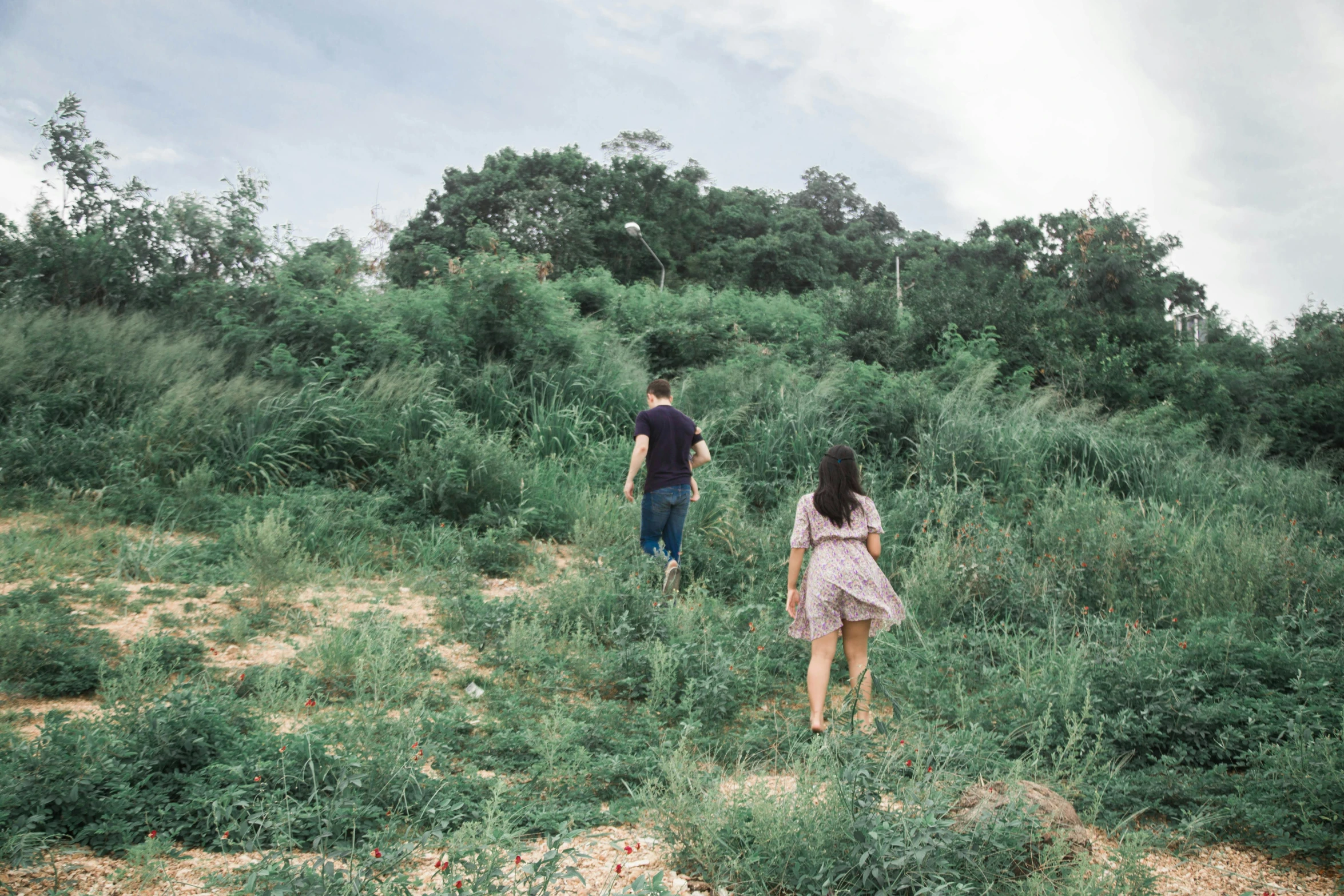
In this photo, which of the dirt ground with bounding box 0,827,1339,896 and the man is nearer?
the dirt ground with bounding box 0,827,1339,896

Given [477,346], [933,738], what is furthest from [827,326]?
[933,738]

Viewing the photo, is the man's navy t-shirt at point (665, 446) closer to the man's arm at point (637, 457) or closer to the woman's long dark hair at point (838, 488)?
the man's arm at point (637, 457)

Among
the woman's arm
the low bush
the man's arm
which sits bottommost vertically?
the low bush

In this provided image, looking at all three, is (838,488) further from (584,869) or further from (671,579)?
(584,869)

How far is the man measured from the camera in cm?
741

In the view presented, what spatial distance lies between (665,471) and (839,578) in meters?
2.76

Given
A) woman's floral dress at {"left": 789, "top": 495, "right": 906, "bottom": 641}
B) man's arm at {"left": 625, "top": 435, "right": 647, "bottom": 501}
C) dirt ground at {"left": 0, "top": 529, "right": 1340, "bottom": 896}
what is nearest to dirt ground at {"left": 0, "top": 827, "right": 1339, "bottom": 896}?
dirt ground at {"left": 0, "top": 529, "right": 1340, "bottom": 896}

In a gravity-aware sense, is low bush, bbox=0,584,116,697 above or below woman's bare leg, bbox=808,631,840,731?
below

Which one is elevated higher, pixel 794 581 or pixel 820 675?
pixel 794 581

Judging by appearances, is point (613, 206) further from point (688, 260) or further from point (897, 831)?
point (897, 831)

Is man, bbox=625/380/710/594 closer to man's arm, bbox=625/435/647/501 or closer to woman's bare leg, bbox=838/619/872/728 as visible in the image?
man's arm, bbox=625/435/647/501

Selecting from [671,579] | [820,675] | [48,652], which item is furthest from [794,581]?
[48,652]

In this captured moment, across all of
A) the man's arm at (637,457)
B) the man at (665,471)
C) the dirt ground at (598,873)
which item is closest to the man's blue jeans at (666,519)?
the man at (665,471)

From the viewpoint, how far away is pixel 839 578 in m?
4.94
